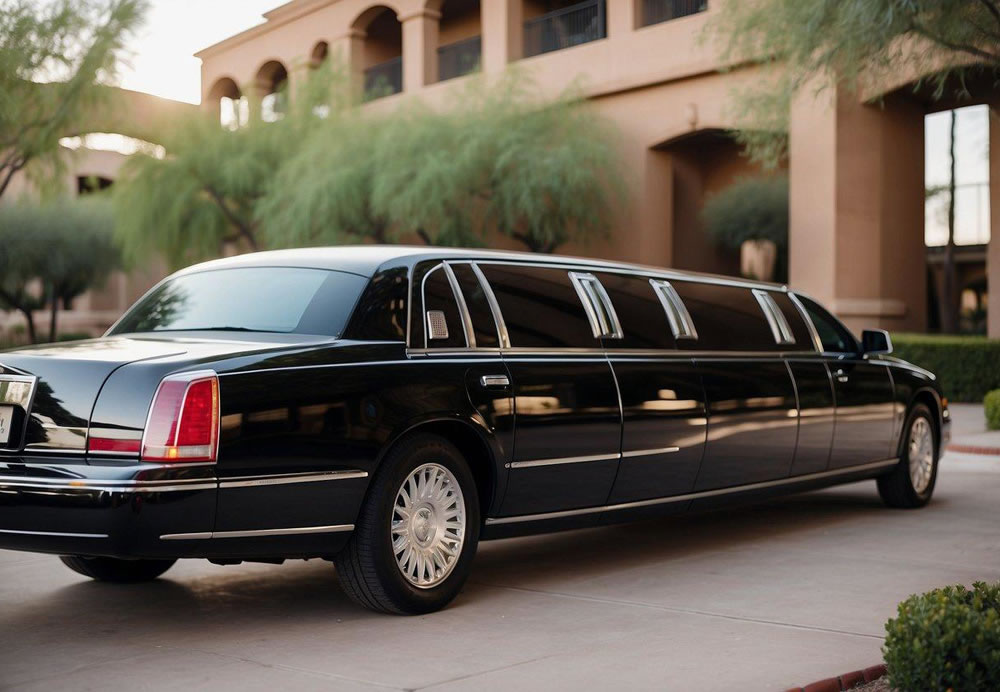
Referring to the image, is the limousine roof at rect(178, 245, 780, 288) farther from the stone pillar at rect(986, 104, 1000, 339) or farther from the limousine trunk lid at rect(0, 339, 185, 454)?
the stone pillar at rect(986, 104, 1000, 339)

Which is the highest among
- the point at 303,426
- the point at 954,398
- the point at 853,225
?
the point at 853,225

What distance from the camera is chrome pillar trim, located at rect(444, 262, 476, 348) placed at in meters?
6.33

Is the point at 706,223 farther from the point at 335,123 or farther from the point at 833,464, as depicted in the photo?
the point at 833,464

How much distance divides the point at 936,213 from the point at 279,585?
31.8 m

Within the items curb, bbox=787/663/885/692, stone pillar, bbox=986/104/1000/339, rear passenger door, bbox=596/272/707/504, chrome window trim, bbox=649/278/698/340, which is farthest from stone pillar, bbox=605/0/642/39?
curb, bbox=787/663/885/692

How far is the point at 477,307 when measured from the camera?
646 centimetres

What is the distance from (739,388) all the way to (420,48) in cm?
2981

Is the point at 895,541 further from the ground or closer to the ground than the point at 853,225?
closer to the ground

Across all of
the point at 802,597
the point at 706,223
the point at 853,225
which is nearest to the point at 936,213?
the point at 706,223

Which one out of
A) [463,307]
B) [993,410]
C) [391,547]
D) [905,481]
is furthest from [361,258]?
[993,410]

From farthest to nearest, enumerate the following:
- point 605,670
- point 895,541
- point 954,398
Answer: point 954,398 → point 895,541 → point 605,670

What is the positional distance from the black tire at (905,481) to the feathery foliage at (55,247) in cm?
3249

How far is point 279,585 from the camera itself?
6844 mm

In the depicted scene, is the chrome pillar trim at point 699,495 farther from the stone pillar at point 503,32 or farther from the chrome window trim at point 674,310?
the stone pillar at point 503,32
